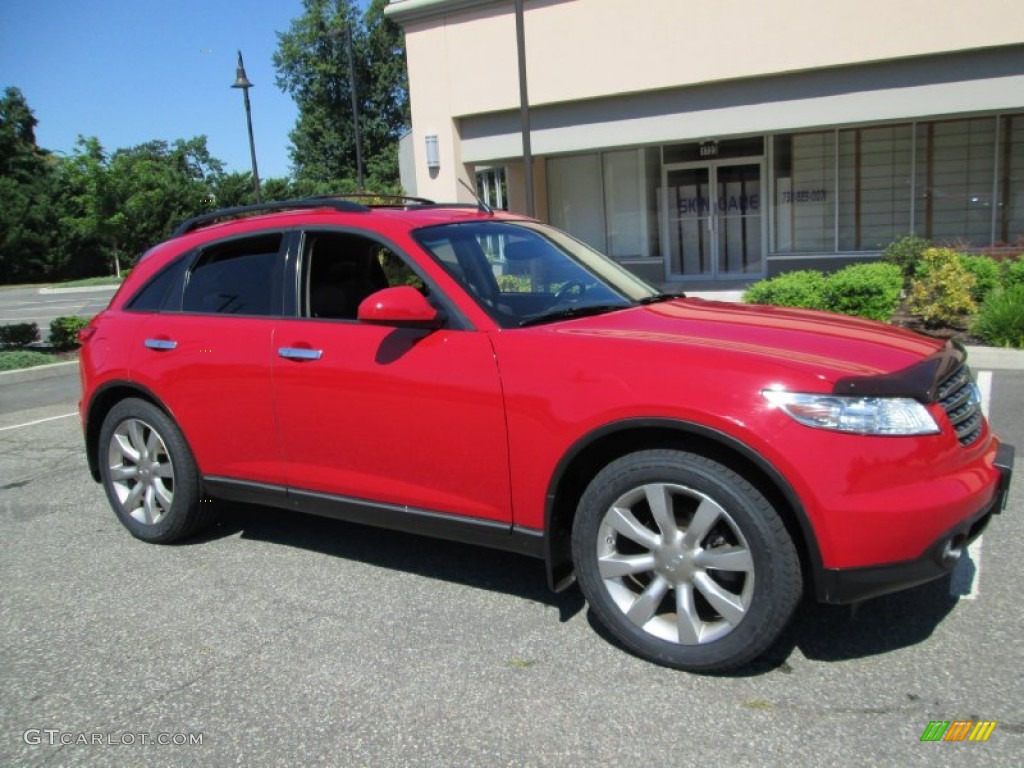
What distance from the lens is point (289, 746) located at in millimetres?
2832

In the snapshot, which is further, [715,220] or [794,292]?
[715,220]

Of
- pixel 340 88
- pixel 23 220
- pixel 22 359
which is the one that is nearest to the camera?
pixel 22 359

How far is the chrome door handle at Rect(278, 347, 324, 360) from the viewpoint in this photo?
3.96m

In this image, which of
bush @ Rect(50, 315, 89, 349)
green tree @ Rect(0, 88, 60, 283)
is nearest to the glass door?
bush @ Rect(50, 315, 89, 349)

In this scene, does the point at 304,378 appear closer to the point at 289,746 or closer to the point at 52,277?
the point at 289,746

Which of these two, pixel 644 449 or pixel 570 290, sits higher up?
pixel 570 290

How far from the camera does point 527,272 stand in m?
4.32

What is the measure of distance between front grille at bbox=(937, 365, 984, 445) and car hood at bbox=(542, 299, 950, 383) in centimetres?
9

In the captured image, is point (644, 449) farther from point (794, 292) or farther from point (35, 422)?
point (794, 292)

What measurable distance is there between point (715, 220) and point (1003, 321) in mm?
9365

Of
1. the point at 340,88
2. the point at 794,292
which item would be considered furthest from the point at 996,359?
the point at 340,88

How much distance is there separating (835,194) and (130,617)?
16.2 metres

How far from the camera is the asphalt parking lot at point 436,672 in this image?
109 inches

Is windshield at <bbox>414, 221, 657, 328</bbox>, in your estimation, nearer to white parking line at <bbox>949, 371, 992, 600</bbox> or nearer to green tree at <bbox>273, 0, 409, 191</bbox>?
white parking line at <bbox>949, 371, 992, 600</bbox>
